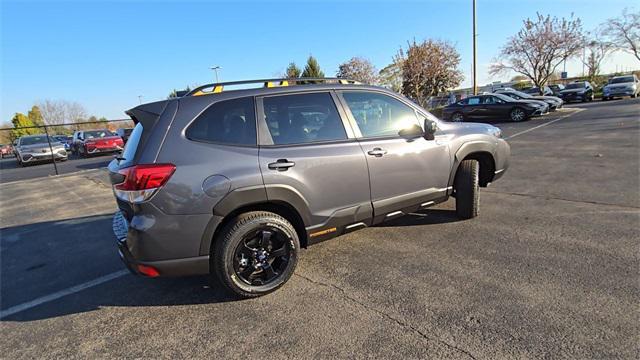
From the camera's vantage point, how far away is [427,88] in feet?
118

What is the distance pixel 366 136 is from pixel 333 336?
1.95 m

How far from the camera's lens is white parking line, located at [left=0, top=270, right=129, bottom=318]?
330cm

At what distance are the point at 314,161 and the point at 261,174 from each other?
526 millimetres

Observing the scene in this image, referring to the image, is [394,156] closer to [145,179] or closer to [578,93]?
[145,179]

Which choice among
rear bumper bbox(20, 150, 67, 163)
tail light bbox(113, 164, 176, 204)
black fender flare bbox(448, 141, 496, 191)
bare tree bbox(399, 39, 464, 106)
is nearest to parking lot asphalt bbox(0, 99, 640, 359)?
black fender flare bbox(448, 141, 496, 191)

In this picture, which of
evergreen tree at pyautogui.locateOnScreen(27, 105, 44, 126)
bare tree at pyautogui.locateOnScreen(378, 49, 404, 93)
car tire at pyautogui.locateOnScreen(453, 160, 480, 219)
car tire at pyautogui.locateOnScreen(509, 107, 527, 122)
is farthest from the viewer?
evergreen tree at pyautogui.locateOnScreen(27, 105, 44, 126)

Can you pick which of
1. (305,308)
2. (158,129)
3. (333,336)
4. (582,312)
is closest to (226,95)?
(158,129)

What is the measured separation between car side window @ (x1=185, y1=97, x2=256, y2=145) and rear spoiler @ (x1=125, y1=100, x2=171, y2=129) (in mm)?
297

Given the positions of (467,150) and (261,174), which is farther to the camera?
(467,150)

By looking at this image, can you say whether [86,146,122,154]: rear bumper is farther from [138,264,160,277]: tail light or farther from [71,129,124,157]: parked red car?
[138,264,160,277]: tail light

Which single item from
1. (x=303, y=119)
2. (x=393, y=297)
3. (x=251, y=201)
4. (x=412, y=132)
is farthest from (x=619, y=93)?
(x=251, y=201)

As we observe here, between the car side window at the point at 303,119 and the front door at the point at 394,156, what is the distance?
0.22 m

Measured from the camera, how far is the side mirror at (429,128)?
398 centimetres

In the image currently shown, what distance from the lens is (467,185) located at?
445 centimetres
